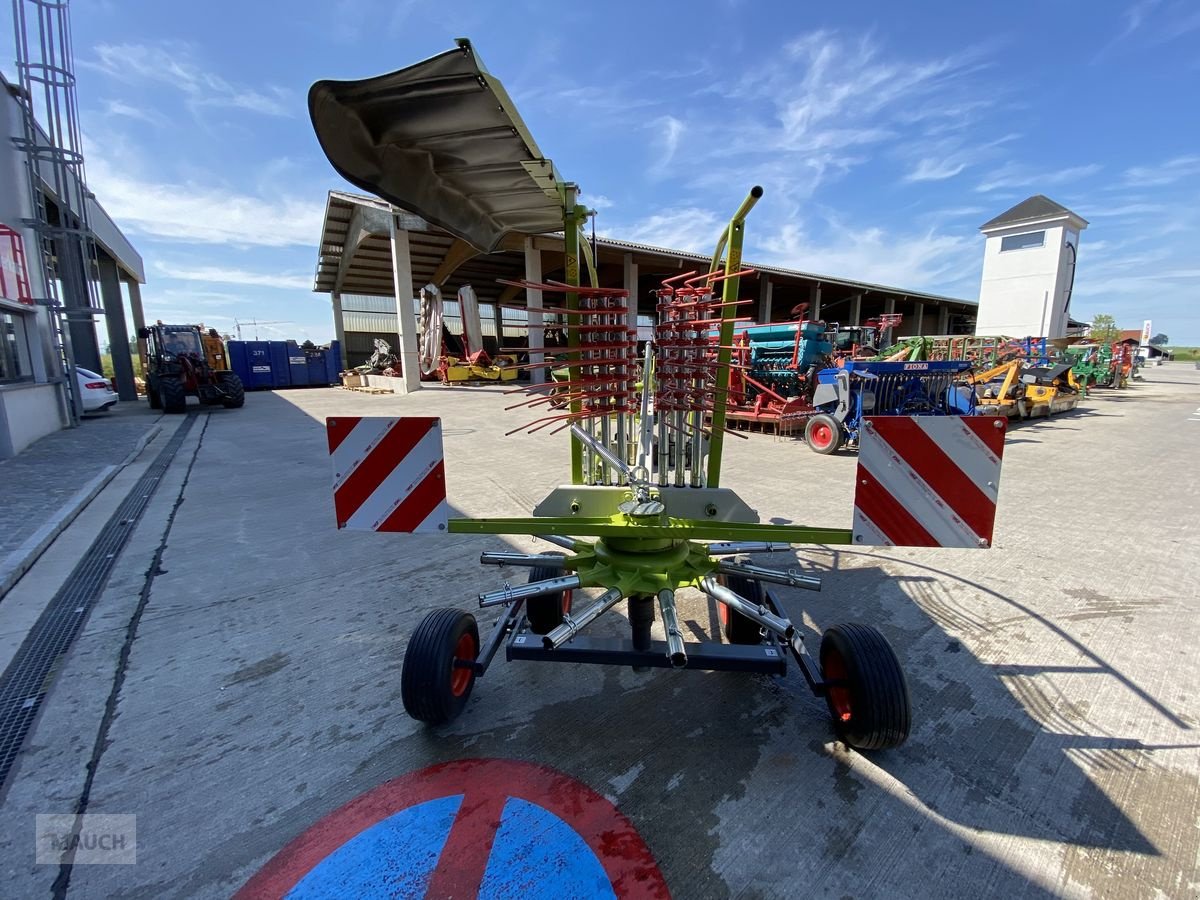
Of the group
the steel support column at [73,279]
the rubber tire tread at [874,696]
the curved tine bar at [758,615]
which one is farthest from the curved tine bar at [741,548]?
the steel support column at [73,279]

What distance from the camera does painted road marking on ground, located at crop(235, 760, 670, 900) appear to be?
1.65 meters

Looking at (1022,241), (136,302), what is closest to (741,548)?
(136,302)

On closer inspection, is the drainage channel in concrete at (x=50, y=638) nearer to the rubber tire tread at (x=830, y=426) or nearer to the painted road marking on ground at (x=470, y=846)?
the painted road marking on ground at (x=470, y=846)

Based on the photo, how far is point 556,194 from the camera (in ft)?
7.73

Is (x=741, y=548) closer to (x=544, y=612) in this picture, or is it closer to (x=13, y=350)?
(x=544, y=612)

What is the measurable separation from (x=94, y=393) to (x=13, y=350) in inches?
199

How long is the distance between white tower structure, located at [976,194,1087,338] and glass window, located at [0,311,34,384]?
35625 mm

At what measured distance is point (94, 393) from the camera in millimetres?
13500

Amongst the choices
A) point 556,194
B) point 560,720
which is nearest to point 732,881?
point 560,720

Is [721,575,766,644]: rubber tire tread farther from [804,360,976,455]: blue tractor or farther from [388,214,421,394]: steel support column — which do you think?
[388,214,421,394]: steel support column

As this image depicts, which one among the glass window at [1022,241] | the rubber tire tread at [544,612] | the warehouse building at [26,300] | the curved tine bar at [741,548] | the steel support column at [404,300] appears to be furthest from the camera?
the glass window at [1022,241]

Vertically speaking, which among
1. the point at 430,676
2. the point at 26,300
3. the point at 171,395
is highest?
the point at 26,300

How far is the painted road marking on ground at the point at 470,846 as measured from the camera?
1.65 meters

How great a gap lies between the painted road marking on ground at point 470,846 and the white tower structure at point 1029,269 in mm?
32766
